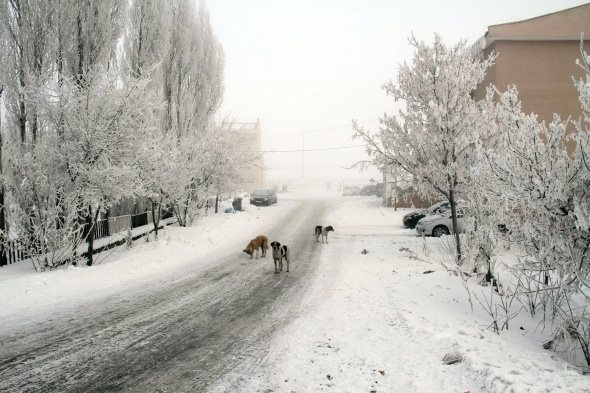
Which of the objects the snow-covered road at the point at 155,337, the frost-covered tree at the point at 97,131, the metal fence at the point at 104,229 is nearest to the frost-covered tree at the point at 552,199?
the snow-covered road at the point at 155,337

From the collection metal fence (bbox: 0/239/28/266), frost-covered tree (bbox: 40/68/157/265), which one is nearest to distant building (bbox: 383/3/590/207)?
frost-covered tree (bbox: 40/68/157/265)

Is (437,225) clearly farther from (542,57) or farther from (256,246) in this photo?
(542,57)

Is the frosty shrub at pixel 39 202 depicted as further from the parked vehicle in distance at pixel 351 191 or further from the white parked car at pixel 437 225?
the parked vehicle in distance at pixel 351 191

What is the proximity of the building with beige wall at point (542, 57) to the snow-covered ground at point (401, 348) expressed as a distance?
15.2 metres

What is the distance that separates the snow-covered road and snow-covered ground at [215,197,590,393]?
0.54 metres

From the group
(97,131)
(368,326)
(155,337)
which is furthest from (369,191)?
(155,337)

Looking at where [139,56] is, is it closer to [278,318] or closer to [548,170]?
[278,318]

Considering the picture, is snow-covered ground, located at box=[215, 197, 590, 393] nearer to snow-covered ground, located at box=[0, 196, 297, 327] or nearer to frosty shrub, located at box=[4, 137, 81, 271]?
snow-covered ground, located at box=[0, 196, 297, 327]

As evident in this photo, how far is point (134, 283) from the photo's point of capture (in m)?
8.92

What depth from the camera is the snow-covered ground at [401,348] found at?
160 inches

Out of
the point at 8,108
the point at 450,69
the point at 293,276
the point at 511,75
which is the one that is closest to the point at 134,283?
the point at 293,276

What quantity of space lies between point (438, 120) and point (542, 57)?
556 inches

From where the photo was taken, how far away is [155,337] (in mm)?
5582

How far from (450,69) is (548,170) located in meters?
6.07
